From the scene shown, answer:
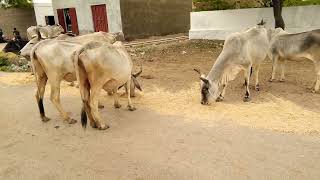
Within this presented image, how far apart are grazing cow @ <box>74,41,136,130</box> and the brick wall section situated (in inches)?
872

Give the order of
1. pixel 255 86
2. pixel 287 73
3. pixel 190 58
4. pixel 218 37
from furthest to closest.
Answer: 1. pixel 218 37
2. pixel 190 58
3. pixel 287 73
4. pixel 255 86

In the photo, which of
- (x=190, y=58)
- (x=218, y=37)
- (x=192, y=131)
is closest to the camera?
(x=192, y=131)

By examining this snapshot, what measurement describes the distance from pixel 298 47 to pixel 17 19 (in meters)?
23.7

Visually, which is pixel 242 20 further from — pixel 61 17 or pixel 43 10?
pixel 43 10

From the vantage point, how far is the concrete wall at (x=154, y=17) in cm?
1716

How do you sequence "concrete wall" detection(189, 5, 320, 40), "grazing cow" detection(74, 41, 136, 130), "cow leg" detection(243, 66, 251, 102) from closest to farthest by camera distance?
1. "grazing cow" detection(74, 41, 136, 130)
2. "cow leg" detection(243, 66, 251, 102)
3. "concrete wall" detection(189, 5, 320, 40)

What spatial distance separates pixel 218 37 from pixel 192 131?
9.42m

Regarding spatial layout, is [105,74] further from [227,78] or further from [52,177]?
[227,78]

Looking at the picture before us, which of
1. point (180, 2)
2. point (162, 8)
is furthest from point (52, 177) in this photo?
point (180, 2)

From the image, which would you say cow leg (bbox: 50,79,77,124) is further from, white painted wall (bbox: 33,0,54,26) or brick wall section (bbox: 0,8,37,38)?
brick wall section (bbox: 0,8,37,38)

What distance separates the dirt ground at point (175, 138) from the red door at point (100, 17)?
949 centimetres

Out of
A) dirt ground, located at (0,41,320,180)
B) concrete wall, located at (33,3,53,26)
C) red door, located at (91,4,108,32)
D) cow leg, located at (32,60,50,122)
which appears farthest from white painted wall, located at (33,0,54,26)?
cow leg, located at (32,60,50,122)

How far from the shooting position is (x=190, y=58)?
11.9 meters

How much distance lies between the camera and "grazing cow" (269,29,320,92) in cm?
729
